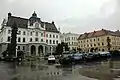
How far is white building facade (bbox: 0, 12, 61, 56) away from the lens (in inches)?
2869

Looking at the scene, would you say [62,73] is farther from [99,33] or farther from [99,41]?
[99,33]

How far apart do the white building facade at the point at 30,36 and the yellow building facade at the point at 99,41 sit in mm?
24236

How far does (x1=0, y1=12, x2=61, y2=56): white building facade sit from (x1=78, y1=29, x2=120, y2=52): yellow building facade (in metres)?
24.2

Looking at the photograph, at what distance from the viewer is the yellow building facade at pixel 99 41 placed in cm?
9350

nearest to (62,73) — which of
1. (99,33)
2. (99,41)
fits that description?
(99,41)

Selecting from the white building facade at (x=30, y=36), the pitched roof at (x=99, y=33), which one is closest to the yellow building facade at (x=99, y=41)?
the pitched roof at (x=99, y=33)

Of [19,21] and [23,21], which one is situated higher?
[23,21]

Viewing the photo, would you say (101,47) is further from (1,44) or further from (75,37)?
(1,44)

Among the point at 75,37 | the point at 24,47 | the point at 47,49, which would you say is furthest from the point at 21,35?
the point at 75,37

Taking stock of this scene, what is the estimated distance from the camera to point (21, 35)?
76750 millimetres

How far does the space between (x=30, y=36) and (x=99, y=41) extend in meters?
39.1

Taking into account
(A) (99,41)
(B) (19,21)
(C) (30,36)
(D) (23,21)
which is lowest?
(A) (99,41)

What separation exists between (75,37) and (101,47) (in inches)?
801

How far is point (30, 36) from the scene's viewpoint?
7831 centimetres
